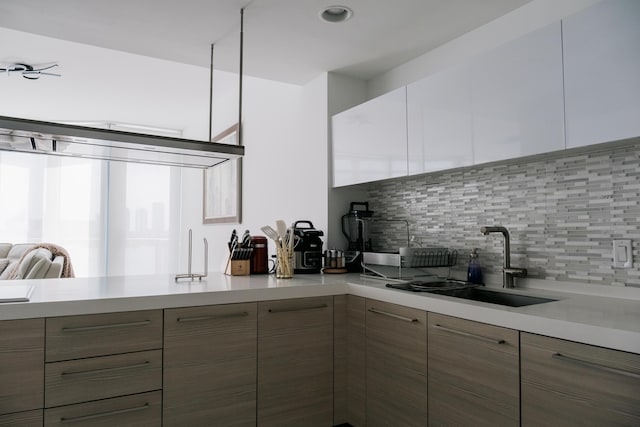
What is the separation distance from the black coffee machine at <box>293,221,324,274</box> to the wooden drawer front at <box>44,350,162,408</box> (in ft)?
3.74

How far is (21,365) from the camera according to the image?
157cm

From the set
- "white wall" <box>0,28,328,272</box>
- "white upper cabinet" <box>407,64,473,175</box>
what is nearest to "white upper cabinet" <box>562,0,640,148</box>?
"white upper cabinet" <box>407,64,473,175</box>

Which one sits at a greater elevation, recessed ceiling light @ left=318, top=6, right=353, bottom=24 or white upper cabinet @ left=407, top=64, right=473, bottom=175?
recessed ceiling light @ left=318, top=6, right=353, bottom=24

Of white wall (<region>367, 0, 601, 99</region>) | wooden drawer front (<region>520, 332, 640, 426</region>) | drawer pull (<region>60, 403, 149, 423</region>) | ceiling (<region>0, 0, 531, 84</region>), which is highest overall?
ceiling (<region>0, 0, 531, 84</region>)

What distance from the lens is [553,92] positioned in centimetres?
173

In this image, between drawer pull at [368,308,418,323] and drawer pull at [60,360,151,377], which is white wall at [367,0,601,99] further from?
drawer pull at [60,360,151,377]

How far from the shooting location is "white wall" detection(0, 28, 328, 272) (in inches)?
128

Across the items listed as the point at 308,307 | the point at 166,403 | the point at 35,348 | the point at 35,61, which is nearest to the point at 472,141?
the point at 308,307

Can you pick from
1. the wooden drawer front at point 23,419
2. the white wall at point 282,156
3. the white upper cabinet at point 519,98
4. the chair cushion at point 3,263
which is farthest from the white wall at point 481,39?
the chair cushion at point 3,263

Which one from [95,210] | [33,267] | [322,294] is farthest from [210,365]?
[95,210]

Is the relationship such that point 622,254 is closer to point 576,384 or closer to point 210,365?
point 576,384

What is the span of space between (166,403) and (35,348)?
1.83 ft

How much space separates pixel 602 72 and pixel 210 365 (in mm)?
1973

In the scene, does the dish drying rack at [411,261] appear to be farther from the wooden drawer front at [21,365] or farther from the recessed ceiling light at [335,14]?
the wooden drawer front at [21,365]
